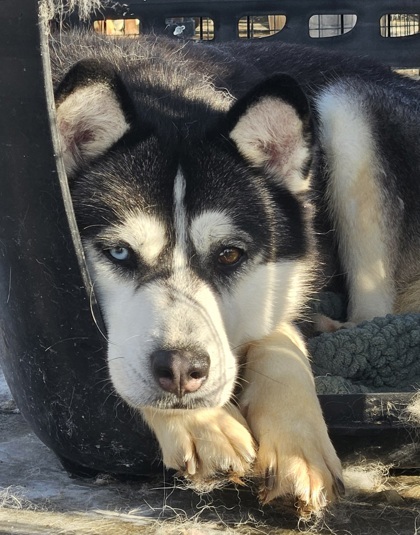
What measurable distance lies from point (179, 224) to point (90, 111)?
363 millimetres

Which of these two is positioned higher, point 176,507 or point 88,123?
point 88,123

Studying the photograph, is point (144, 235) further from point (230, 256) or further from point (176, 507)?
point (176, 507)

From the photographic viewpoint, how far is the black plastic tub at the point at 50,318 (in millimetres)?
1993

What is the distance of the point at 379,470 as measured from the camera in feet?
7.88

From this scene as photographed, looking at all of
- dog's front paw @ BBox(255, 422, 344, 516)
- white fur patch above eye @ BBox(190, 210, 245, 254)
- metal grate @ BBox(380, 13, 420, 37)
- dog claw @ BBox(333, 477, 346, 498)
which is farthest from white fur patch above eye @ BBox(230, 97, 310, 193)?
metal grate @ BBox(380, 13, 420, 37)

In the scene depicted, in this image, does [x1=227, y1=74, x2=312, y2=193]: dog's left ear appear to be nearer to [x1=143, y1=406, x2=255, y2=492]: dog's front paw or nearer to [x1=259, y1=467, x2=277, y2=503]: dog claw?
[x1=143, y1=406, x2=255, y2=492]: dog's front paw

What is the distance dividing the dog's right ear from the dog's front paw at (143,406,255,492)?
74cm

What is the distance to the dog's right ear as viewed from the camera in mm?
2199

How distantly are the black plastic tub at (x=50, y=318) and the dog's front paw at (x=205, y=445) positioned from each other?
0.45 ft

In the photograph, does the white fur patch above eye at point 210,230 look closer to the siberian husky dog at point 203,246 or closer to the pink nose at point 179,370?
the siberian husky dog at point 203,246

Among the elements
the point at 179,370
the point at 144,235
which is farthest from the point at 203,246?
the point at 179,370

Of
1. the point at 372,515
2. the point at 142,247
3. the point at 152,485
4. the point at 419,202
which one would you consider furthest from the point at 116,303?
→ the point at 419,202

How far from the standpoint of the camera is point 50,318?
2.20 m

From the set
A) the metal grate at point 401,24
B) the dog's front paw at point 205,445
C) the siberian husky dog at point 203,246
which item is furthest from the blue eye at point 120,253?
the metal grate at point 401,24
